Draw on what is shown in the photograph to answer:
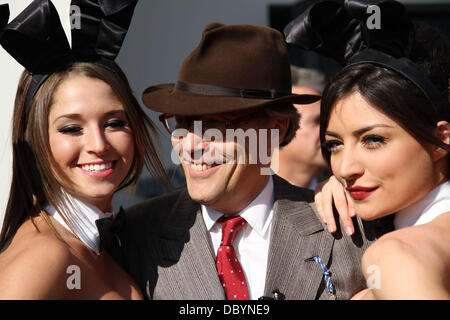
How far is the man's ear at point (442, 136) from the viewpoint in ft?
7.53

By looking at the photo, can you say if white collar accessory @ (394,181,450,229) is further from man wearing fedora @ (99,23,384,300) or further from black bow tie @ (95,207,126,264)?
black bow tie @ (95,207,126,264)

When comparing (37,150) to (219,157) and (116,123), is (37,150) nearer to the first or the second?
(116,123)

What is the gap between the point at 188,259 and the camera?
2.60 m

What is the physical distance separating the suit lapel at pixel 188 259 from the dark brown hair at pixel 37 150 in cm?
47

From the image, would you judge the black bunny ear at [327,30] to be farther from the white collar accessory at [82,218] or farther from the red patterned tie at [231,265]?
the white collar accessory at [82,218]

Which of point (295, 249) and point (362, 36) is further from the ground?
point (362, 36)

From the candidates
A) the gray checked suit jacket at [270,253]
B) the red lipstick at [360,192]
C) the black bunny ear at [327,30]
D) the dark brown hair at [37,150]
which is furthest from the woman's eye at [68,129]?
the red lipstick at [360,192]

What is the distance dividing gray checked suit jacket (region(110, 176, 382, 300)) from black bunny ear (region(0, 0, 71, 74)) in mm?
866

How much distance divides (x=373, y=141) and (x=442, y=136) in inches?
11.0

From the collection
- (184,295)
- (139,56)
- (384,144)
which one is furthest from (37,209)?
(139,56)

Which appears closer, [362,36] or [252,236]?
[362,36]

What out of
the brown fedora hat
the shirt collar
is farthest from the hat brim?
the shirt collar

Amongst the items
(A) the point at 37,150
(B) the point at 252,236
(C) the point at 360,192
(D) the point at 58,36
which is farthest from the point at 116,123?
(C) the point at 360,192

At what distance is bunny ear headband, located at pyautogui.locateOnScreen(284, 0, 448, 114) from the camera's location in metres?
2.31
